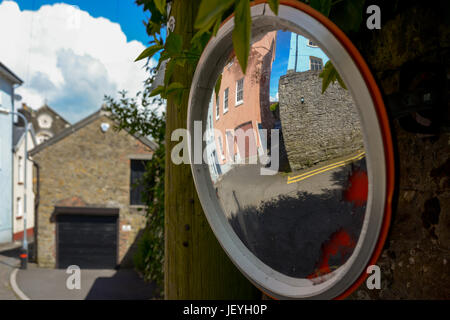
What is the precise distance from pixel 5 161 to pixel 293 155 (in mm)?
20796

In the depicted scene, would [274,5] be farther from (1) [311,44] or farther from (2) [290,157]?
(2) [290,157]

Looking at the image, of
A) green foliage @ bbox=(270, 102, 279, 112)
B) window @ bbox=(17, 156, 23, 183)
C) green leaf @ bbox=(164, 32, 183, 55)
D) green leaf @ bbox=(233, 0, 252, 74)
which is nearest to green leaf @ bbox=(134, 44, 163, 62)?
green leaf @ bbox=(164, 32, 183, 55)

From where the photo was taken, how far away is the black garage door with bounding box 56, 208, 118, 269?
1520 cm

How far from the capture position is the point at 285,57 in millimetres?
638

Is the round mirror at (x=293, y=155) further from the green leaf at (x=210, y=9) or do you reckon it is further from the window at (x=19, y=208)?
the window at (x=19, y=208)

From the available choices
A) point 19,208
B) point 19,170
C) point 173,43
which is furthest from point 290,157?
point 19,208

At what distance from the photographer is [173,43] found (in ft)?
2.88

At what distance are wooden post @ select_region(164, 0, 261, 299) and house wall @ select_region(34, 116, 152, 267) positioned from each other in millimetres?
13721

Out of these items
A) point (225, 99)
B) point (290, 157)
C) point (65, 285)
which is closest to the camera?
point (290, 157)

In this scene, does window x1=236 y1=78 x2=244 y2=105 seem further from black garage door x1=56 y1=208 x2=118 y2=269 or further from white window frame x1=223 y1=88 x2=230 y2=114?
black garage door x1=56 y1=208 x2=118 y2=269

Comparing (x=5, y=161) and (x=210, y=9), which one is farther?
(x=5, y=161)

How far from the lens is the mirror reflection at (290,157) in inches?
21.8
